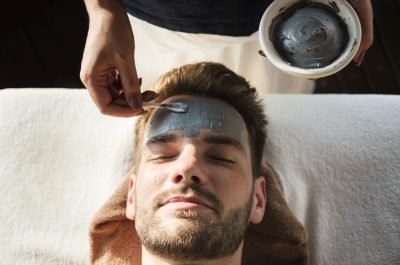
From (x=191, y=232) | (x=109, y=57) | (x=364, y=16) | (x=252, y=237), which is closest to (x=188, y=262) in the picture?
(x=191, y=232)

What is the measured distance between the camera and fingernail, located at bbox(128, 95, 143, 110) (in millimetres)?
919

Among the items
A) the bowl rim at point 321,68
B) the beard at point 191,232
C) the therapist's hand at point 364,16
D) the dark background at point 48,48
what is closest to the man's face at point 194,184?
the beard at point 191,232

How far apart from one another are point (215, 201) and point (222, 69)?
1.06 ft

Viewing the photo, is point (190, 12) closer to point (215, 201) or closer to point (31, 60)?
point (215, 201)

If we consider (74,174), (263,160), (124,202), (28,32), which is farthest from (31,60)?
(263,160)

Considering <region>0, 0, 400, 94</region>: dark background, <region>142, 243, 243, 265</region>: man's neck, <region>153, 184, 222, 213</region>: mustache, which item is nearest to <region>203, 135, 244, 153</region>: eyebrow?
<region>153, 184, 222, 213</region>: mustache

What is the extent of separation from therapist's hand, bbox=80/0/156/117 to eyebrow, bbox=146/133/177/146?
0.29ft

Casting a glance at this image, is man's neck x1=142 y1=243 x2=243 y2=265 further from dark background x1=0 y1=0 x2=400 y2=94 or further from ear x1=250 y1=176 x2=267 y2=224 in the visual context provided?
dark background x1=0 y1=0 x2=400 y2=94

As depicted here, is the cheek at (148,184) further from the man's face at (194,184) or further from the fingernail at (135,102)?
the fingernail at (135,102)

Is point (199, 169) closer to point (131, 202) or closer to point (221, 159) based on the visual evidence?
point (221, 159)

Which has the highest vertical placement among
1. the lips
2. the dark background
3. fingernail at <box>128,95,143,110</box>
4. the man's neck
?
fingernail at <box>128,95,143,110</box>

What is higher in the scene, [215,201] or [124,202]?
[215,201]

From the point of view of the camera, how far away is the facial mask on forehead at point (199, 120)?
99cm

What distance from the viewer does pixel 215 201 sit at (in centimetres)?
94
